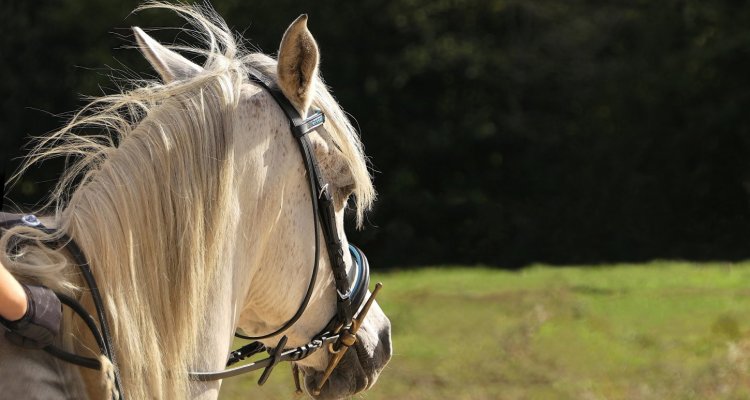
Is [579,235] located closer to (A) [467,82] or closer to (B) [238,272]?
(A) [467,82]

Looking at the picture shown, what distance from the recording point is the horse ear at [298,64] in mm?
2287

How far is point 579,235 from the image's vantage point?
1789 centimetres

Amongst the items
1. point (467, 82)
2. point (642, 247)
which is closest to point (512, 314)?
point (642, 247)

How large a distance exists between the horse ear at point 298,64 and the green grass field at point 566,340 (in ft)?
15.5

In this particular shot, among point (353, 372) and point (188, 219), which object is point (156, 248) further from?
point (353, 372)

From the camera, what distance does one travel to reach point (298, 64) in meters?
2.37

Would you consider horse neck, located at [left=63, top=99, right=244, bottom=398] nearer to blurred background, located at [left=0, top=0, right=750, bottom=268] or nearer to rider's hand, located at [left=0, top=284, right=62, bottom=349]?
rider's hand, located at [left=0, top=284, right=62, bottom=349]

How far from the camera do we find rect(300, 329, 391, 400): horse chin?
2.80 metres

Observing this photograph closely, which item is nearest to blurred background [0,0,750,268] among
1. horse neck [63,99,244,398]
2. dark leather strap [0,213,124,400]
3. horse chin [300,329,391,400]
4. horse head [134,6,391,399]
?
horse chin [300,329,391,400]

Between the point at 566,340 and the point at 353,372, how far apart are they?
6.00 m

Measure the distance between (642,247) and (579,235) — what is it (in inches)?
52.3

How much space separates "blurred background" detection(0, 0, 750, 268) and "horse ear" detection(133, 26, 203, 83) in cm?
1460

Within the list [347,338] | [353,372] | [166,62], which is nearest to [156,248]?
[166,62]

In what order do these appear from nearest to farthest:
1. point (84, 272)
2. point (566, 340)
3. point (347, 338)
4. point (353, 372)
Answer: point (84, 272)
point (347, 338)
point (353, 372)
point (566, 340)
